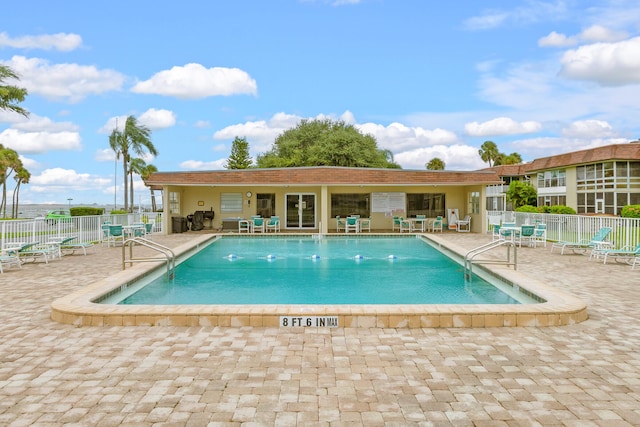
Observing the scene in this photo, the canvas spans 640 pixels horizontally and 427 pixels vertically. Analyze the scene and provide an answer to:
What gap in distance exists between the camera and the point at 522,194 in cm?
3991

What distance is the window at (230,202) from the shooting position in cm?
2288

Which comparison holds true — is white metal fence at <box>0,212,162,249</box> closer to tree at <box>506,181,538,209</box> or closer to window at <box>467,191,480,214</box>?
window at <box>467,191,480,214</box>

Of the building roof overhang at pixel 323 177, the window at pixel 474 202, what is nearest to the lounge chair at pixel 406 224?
the building roof overhang at pixel 323 177

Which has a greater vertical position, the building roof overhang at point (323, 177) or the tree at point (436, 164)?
the tree at point (436, 164)

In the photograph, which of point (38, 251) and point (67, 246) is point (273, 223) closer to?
point (67, 246)

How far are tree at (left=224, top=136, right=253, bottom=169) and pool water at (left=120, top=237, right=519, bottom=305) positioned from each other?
3552 centimetres

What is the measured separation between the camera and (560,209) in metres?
28.2

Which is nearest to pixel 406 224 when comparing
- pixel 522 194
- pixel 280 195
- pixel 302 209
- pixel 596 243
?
pixel 302 209

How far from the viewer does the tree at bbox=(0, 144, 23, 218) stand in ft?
95.9

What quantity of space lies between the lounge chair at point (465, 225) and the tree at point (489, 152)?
4347cm

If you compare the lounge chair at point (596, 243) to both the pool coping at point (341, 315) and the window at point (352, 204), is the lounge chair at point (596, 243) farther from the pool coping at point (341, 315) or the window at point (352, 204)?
the window at point (352, 204)

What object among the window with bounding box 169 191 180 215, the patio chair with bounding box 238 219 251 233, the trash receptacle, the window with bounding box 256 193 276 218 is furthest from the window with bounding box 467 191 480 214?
the window with bounding box 169 191 180 215

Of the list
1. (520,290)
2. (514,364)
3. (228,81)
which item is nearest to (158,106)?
(228,81)

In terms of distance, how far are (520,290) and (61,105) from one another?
19.0m
